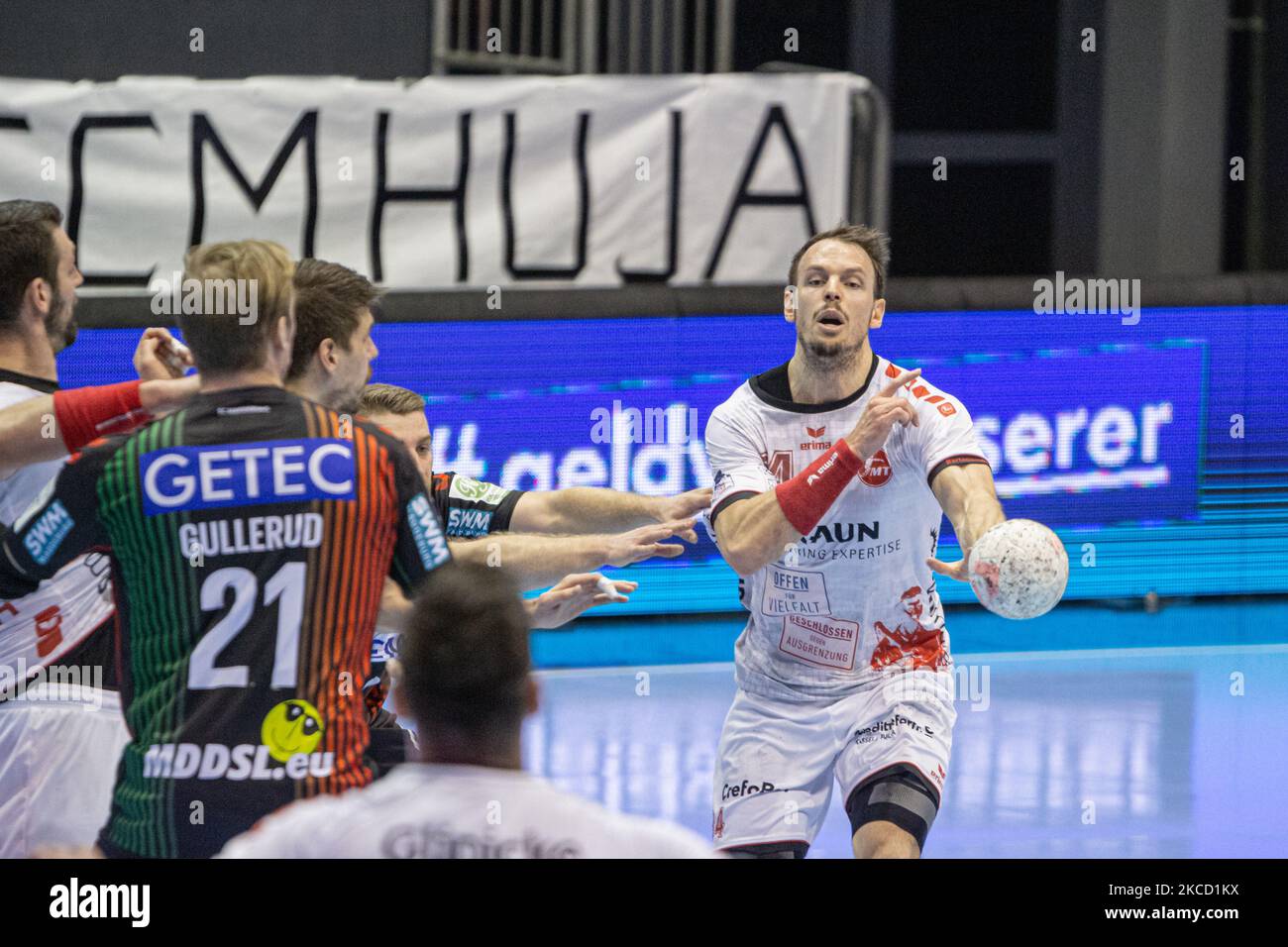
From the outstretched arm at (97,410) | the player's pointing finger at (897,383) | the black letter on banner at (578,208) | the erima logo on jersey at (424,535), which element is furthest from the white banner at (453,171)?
the erima logo on jersey at (424,535)

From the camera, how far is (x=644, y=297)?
936 centimetres

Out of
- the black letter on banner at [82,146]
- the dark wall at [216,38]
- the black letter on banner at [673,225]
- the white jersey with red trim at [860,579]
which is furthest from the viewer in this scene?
the dark wall at [216,38]

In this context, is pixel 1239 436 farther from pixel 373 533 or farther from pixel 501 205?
pixel 373 533

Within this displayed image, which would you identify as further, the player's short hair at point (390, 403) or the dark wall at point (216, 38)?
the dark wall at point (216, 38)

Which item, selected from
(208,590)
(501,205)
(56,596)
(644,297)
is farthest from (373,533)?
(501,205)

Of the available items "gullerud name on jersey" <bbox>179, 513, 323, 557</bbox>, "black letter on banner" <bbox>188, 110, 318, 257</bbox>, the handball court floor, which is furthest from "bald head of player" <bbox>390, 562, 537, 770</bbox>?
"black letter on banner" <bbox>188, 110, 318, 257</bbox>

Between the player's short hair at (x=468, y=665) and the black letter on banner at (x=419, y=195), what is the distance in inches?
293

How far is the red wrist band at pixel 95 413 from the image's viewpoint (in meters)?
3.87

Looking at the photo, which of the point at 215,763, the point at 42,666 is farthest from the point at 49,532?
the point at 42,666

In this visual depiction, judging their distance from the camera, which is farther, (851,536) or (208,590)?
(851,536)

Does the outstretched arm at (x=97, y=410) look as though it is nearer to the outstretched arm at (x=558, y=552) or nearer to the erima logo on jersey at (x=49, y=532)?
the erima logo on jersey at (x=49, y=532)

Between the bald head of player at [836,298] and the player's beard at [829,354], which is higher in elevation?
the bald head of player at [836,298]

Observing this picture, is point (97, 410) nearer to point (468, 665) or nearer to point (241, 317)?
point (241, 317)
